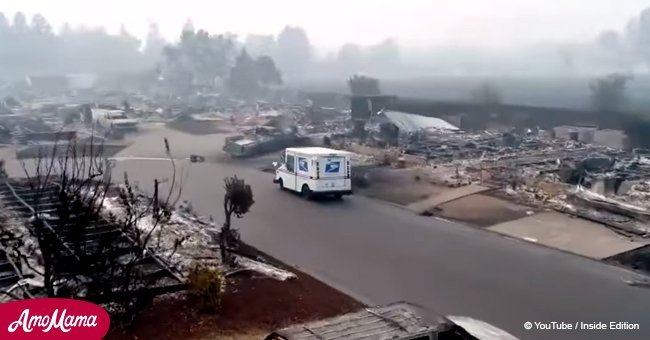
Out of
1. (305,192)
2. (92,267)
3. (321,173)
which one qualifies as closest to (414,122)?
(305,192)

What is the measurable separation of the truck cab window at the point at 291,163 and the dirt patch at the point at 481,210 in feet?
17.6

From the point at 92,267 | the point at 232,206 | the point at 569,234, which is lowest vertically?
the point at 569,234

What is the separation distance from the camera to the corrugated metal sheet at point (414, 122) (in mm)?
40156

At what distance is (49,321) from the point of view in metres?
6.05

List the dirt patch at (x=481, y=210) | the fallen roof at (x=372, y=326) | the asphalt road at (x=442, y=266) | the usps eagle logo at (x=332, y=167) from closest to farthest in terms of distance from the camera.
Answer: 1. the fallen roof at (x=372, y=326)
2. the asphalt road at (x=442, y=266)
3. the dirt patch at (x=481, y=210)
4. the usps eagle logo at (x=332, y=167)

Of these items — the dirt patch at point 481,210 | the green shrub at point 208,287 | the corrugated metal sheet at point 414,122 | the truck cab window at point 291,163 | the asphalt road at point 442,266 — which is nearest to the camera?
the green shrub at point 208,287

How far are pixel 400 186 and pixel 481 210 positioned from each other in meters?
4.77

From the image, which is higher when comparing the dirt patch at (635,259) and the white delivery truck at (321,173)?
the white delivery truck at (321,173)

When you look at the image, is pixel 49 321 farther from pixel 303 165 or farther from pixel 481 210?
pixel 303 165

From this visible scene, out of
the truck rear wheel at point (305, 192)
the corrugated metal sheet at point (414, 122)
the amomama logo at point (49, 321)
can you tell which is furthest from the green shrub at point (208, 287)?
the corrugated metal sheet at point (414, 122)

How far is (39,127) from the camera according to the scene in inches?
1914

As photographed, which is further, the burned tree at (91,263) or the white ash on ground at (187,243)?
the white ash on ground at (187,243)

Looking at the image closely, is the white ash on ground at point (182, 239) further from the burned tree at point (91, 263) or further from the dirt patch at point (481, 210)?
the dirt patch at point (481, 210)

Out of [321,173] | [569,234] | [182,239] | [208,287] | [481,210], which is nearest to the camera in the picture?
[208,287]
